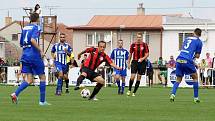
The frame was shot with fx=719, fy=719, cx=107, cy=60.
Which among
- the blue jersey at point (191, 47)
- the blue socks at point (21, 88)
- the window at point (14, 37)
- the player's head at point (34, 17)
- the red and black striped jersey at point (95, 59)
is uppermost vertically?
the window at point (14, 37)

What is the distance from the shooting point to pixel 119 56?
29.9m

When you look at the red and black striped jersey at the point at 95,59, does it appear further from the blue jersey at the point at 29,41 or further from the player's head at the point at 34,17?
the player's head at the point at 34,17

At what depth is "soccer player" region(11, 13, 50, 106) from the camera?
58.7 feet

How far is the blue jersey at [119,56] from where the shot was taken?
29.8m

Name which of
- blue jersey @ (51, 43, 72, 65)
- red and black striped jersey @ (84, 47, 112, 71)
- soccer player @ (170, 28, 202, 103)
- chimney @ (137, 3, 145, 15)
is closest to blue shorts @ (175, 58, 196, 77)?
soccer player @ (170, 28, 202, 103)

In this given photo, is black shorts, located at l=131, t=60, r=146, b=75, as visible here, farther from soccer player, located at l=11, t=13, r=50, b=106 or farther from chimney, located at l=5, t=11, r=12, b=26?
Result: chimney, located at l=5, t=11, r=12, b=26

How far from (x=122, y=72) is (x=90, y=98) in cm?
828

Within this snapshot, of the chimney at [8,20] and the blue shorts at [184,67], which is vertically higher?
the chimney at [8,20]

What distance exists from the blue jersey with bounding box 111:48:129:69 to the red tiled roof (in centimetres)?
4325

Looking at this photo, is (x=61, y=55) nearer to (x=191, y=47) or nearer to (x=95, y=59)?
(x=95, y=59)

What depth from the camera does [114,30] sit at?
242ft

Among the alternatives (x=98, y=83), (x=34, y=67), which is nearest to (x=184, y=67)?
(x=98, y=83)

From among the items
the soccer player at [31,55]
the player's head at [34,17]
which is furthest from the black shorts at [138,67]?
the player's head at [34,17]

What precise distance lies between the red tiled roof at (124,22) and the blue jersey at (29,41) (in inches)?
2172
